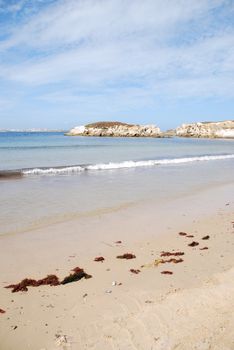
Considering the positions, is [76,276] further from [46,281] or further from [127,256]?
[127,256]

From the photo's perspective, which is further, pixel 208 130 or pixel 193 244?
pixel 208 130

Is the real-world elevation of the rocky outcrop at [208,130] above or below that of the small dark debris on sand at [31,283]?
above

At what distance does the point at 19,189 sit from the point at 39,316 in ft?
40.5

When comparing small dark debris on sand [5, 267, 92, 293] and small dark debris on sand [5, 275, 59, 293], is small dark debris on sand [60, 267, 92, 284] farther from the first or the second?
small dark debris on sand [5, 275, 59, 293]

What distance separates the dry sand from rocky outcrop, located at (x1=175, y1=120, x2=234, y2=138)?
12712 centimetres

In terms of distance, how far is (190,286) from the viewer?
19.8 ft

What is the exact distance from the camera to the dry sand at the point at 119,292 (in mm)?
4543

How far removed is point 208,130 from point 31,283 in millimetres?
136320

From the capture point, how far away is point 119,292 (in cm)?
589

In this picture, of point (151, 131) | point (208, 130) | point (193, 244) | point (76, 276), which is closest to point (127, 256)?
point (76, 276)

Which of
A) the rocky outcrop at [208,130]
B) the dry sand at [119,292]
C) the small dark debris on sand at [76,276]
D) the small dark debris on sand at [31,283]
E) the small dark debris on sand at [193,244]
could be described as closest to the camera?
the dry sand at [119,292]

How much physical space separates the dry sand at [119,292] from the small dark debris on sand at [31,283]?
13 centimetres

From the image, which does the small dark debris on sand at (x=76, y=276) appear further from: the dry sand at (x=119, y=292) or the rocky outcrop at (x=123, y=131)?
the rocky outcrop at (x=123, y=131)

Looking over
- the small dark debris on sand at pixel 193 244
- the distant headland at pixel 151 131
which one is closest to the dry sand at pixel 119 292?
the small dark debris on sand at pixel 193 244
